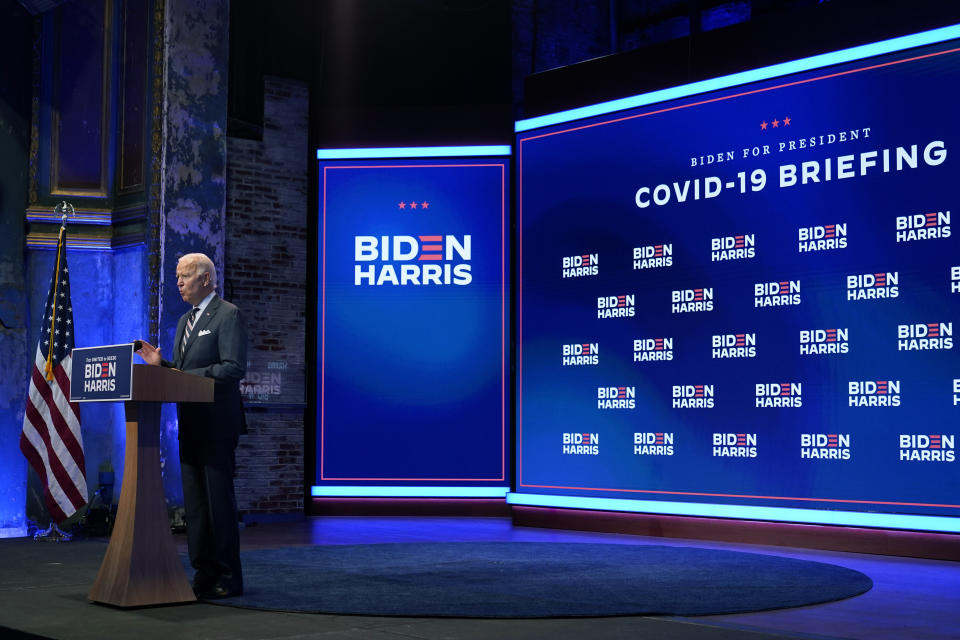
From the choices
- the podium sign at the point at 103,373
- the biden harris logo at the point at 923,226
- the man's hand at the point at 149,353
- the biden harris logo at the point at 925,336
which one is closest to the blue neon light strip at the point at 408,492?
the biden harris logo at the point at 925,336

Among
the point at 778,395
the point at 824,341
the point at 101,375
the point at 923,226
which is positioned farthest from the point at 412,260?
the point at 101,375

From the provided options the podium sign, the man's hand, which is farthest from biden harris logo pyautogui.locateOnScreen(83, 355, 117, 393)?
the man's hand

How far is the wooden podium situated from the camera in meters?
4.60

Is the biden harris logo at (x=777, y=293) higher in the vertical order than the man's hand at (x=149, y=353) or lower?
higher

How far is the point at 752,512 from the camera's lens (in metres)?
7.68

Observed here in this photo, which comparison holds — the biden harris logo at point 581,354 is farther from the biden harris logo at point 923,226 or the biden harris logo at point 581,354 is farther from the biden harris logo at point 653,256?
the biden harris logo at point 923,226

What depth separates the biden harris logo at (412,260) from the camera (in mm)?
9922

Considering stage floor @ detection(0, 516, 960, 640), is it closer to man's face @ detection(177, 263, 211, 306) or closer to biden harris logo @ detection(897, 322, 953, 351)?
man's face @ detection(177, 263, 211, 306)

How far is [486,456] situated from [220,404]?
514cm

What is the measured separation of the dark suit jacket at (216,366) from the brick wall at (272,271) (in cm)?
439

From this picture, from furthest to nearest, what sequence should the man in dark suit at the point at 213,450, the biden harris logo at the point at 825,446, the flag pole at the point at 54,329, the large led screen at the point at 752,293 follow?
the flag pole at the point at 54,329, the biden harris logo at the point at 825,446, the large led screen at the point at 752,293, the man in dark suit at the point at 213,450

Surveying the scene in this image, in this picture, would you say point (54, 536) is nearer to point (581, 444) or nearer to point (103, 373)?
point (103, 373)

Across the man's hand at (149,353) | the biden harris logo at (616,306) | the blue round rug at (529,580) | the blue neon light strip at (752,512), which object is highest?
the biden harris logo at (616,306)

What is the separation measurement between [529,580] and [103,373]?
2.36m
